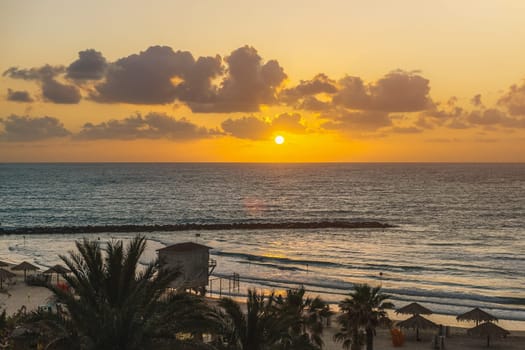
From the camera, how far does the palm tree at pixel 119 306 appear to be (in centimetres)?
1517

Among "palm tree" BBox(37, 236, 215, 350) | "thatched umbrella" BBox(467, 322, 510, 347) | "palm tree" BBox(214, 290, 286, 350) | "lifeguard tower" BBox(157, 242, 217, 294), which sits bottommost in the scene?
"thatched umbrella" BBox(467, 322, 510, 347)

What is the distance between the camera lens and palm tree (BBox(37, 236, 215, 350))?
15172 mm

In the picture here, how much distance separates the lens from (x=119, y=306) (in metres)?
16.8

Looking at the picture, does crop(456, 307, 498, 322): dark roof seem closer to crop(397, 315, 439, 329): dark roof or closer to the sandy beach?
the sandy beach

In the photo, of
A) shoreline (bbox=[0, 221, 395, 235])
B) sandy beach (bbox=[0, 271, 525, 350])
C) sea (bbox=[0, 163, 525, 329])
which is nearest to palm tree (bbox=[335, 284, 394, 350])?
sandy beach (bbox=[0, 271, 525, 350])

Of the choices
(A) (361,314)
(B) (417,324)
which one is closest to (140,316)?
(A) (361,314)

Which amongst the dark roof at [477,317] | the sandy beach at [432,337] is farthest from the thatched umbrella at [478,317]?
the sandy beach at [432,337]

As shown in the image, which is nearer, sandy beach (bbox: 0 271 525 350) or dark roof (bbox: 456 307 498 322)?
sandy beach (bbox: 0 271 525 350)

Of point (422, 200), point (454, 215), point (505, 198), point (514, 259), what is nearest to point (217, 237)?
point (514, 259)

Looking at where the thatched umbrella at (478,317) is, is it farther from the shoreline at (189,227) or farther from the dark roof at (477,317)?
the shoreline at (189,227)

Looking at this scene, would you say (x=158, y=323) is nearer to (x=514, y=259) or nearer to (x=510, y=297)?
(x=510, y=297)

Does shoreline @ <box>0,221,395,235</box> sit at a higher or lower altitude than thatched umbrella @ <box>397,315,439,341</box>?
lower

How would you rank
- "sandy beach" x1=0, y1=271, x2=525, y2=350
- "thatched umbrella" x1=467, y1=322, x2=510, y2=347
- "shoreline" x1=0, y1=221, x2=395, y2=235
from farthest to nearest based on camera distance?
"shoreline" x1=0, y1=221, x2=395, y2=235 → "sandy beach" x1=0, y1=271, x2=525, y2=350 → "thatched umbrella" x1=467, y1=322, x2=510, y2=347

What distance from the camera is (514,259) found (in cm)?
6400
